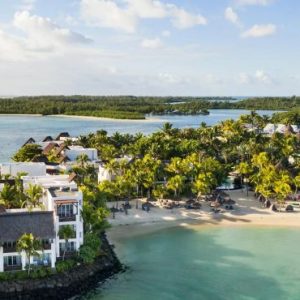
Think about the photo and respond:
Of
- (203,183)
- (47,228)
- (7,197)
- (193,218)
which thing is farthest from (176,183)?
(47,228)

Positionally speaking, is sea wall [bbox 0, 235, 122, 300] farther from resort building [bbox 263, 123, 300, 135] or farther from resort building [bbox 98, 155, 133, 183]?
resort building [bbox 263, 123, 300, 135]

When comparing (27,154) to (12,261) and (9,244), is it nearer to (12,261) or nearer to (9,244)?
(9,244)

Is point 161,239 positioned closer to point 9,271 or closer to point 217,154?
point 9,271

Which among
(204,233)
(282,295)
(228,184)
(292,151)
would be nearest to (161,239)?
(204,233)

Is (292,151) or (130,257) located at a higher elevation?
(292,151)

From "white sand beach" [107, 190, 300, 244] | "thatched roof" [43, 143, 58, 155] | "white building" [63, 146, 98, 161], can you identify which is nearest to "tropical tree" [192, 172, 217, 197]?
"white sand beach" [107, 190, 300, 244]

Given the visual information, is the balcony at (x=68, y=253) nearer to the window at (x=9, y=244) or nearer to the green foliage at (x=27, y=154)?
the window at (x=9, y=244)
